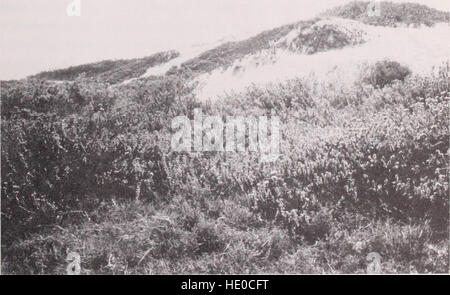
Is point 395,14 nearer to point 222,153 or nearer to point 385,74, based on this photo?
point 385,74

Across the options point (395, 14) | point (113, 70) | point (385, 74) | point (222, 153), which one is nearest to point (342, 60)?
point (385, 74)

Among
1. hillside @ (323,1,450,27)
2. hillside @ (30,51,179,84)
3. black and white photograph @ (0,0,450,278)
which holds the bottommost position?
black and white photograph @ (0,0,450,278)

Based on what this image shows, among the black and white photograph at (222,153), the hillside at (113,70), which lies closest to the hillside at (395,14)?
the black and white photograph at (222,153)

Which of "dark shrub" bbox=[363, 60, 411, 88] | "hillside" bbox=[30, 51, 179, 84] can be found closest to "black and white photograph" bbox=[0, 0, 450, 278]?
"dark shrub" bbox=[363, 60, 411, 88]

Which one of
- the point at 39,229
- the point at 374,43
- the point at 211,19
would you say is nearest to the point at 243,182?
the point at 39,229

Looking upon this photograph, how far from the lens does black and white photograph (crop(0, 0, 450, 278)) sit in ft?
18.5

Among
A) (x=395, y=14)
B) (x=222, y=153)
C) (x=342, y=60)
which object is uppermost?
(x=395, y=14)

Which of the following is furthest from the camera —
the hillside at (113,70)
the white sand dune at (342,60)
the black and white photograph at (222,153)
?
the hillside at (113,70)

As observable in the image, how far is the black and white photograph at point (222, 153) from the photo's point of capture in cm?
564

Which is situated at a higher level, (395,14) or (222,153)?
(395,14)

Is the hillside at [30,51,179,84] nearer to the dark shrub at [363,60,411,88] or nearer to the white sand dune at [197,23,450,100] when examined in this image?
the white sand dune at [197,23,450,100]

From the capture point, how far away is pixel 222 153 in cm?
674

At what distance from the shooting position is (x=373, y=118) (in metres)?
6.54

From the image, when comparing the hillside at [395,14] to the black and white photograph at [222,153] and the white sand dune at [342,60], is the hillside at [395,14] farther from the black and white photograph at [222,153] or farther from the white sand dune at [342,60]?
the white sand dune at [342,60]
